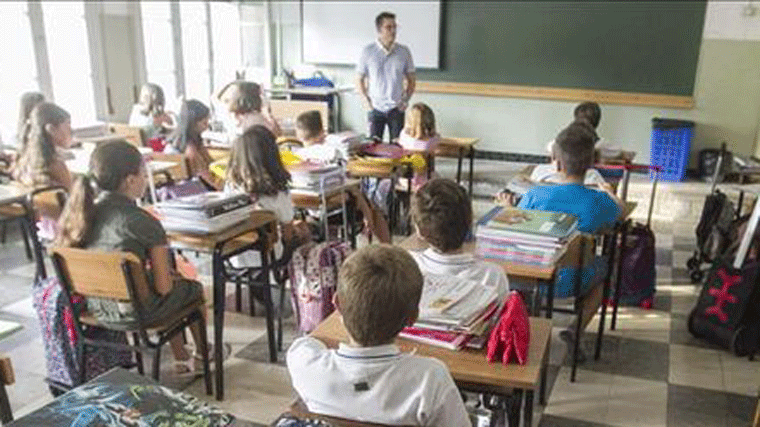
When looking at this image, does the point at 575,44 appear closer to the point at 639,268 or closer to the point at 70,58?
the point at 639,268

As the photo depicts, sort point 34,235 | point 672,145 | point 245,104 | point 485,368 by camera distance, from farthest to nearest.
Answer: point 672,145, point 245,104, point 34,235, point 485,368

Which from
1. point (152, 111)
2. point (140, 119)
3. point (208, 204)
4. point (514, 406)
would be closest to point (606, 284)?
point (514, 406)

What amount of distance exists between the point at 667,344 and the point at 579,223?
3.58ft

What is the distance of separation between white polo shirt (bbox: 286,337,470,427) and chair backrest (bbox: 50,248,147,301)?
110 centimetres

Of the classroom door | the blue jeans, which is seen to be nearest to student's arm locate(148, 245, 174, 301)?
the blue jeans

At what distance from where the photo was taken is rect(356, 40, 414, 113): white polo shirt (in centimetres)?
609

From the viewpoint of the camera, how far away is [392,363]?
1.33 m

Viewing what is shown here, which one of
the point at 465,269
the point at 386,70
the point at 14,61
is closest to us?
the point at 465,269

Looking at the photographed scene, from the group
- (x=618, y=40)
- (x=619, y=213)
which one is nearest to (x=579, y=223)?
Result: (x=619, y=213)

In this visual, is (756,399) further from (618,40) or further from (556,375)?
(618,40)

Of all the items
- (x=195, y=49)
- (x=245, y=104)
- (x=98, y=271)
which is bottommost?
(x=98, y=271)

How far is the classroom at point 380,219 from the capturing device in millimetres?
1572

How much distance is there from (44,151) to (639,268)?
11.3 feet

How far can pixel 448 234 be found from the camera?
1.92 meters
